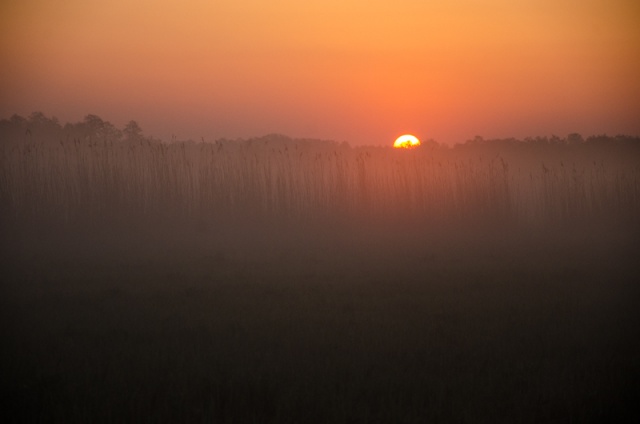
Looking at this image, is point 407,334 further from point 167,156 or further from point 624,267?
point 167,156

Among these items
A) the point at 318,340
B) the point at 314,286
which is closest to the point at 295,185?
the point at 314,286

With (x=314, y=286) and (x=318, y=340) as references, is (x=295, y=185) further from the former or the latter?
(x=318, y=340)

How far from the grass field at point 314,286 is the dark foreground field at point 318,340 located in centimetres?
2

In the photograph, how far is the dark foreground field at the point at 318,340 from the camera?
3443mm

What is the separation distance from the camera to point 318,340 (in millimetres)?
4543

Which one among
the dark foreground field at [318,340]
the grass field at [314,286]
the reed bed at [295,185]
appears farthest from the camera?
the reed bed at [295,185]

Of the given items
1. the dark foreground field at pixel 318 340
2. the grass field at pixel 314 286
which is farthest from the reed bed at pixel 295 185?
the dark foreground field at pixel 318 340

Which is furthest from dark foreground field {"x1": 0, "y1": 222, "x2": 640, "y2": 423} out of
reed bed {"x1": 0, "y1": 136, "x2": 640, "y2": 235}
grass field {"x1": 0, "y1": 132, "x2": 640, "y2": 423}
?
reed bed {"x1": 0, "y1": 136, "x2": 640, "y2": 235}

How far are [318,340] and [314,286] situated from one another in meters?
1.96

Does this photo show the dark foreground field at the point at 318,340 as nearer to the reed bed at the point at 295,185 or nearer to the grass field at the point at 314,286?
the grass field at the point at 314,286

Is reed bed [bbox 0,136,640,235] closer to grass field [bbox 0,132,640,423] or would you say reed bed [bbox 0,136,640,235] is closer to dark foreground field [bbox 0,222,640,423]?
grass field [bbox 0,132,640,423]

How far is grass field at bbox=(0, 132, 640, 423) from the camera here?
358 centimetres

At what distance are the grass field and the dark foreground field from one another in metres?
0.02

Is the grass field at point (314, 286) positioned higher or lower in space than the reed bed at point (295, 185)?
lower
